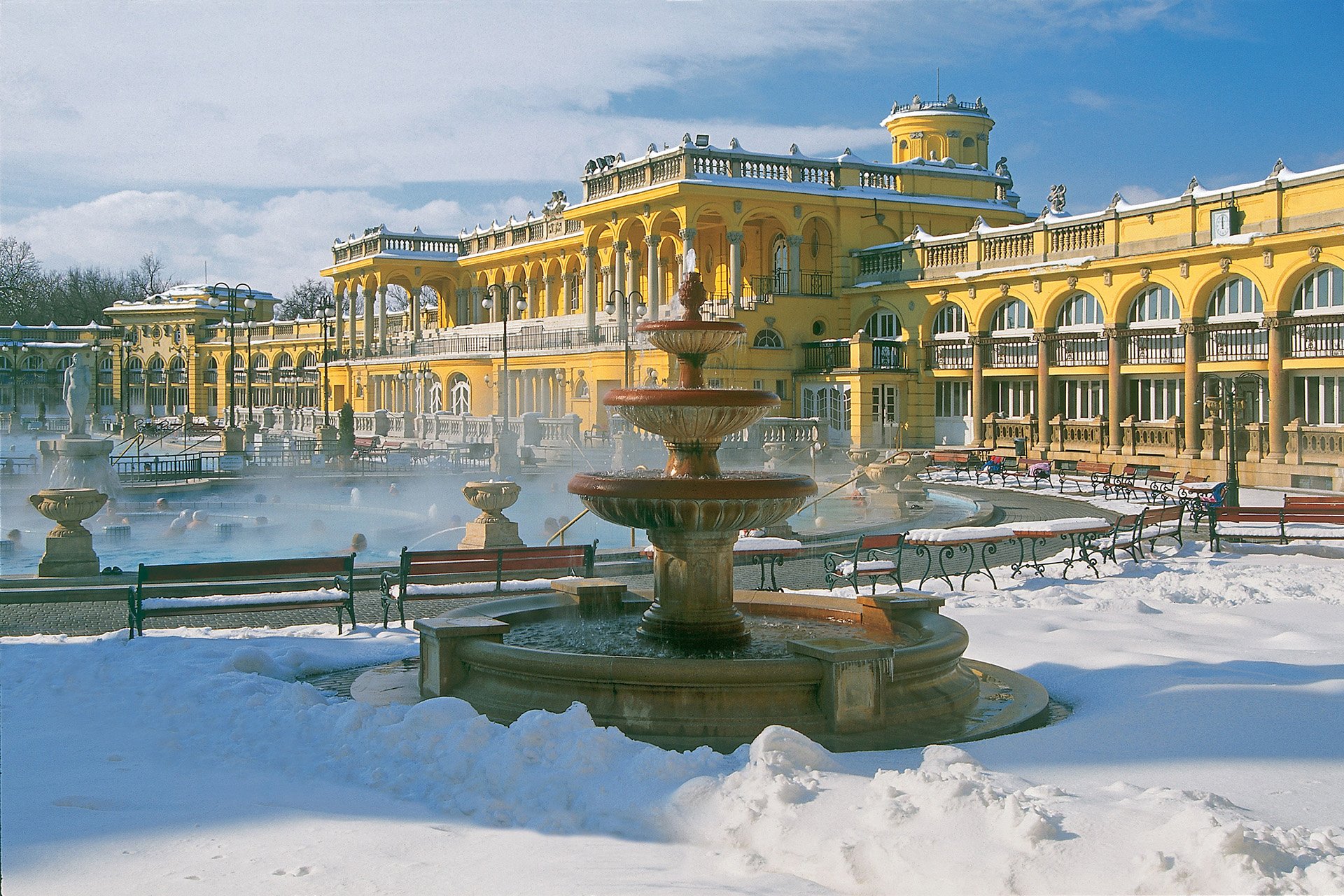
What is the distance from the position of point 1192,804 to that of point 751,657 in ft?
12.7

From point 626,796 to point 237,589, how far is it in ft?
25.0

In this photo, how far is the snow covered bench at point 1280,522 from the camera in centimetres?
1825

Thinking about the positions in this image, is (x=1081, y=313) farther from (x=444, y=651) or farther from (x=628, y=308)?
(x=444, y=651)

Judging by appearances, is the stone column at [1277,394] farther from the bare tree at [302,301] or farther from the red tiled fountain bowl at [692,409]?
the bare tree at [302,301]

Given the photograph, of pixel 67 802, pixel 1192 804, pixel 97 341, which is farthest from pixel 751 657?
pixel 97 341

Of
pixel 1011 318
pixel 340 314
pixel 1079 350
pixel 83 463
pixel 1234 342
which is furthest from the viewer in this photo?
pixel 340 314

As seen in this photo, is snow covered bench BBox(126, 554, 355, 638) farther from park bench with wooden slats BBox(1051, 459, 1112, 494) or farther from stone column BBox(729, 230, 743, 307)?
stone column BBox(729, 230, 743, 307)

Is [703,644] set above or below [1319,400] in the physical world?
below

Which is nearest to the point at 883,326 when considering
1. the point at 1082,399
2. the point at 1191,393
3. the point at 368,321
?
the point at 1082,399

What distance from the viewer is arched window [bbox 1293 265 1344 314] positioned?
28672mm

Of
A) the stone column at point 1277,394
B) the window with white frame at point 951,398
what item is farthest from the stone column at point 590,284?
the stone column at point 1277,394

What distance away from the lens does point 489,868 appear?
548 cm

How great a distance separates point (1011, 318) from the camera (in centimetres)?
3947

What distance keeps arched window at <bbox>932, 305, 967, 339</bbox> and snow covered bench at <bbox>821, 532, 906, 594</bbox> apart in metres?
26.1
